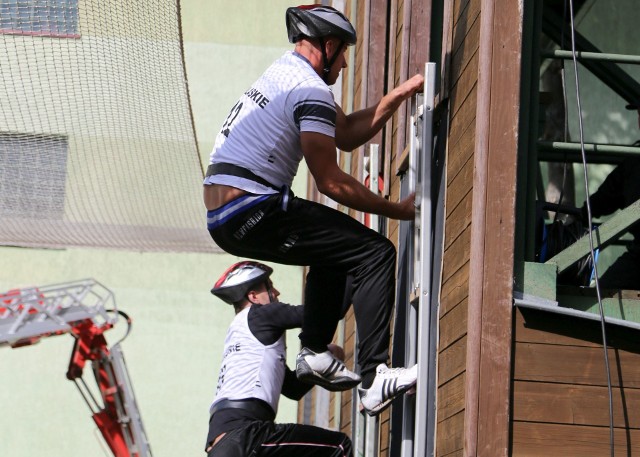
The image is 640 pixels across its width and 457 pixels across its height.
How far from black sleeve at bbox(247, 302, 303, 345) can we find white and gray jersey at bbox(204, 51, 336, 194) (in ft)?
5.13

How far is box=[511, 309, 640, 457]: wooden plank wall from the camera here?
438cm

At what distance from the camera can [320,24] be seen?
5488 mm

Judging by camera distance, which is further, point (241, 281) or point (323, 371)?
point (241, 281)

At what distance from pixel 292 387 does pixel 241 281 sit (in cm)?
70

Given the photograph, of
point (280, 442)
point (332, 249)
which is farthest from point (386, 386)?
point (280, 442)

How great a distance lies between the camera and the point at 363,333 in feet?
17.9

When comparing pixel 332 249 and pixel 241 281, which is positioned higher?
pixel 241 281

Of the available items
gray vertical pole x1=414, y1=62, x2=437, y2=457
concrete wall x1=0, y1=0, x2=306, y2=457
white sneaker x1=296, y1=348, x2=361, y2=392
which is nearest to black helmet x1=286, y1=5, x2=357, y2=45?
gray vertical pole x1=414, y1=62, x2=437, y2=457

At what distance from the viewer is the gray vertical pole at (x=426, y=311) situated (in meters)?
5.28

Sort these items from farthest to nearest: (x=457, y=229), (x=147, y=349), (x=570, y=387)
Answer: (x=147, y=349), (x=457, y=229), (x=570, y=387)

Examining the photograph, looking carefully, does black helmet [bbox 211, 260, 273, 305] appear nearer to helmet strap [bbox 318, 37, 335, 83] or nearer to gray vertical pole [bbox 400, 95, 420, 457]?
gray vertical pole [bbox 400, 95, 420, 457]

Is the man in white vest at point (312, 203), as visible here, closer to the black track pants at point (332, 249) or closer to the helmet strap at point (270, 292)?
the black track pants at point (332, 249)

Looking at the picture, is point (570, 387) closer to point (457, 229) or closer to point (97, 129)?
point (457, 229)

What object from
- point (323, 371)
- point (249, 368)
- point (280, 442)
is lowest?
point (280, 442)
